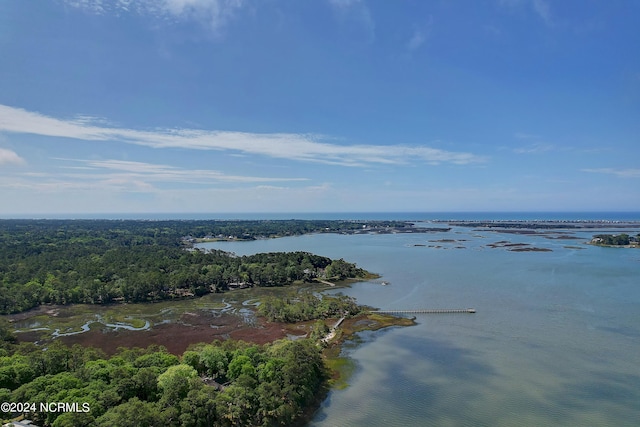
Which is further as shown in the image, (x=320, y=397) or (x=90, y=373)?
(x=320, y=397)

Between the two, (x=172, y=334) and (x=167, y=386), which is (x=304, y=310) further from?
(x=167, y=386)

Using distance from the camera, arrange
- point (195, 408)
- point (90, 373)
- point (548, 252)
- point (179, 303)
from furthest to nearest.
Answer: point (548, 252) → point (179, 303) → point (90, 373) → point (195, 408)

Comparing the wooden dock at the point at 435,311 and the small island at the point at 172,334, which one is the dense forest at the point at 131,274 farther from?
the wooden dock at the point at 435,311

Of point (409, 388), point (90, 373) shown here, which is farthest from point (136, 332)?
point (409, 388)

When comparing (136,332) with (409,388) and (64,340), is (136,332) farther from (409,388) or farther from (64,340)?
(409,388)

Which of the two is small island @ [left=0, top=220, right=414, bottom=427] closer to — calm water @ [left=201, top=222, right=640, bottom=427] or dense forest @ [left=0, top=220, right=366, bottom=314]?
dense forest @ [left=0, top=220, right=366, bottom=314]

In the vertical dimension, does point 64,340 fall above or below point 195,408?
below

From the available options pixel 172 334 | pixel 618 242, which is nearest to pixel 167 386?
pixel 172 334

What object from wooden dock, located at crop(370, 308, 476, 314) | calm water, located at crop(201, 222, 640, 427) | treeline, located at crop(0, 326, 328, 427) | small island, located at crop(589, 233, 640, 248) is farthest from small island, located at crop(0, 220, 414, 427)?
small island, located at crop(589, 233, 640, 248)
